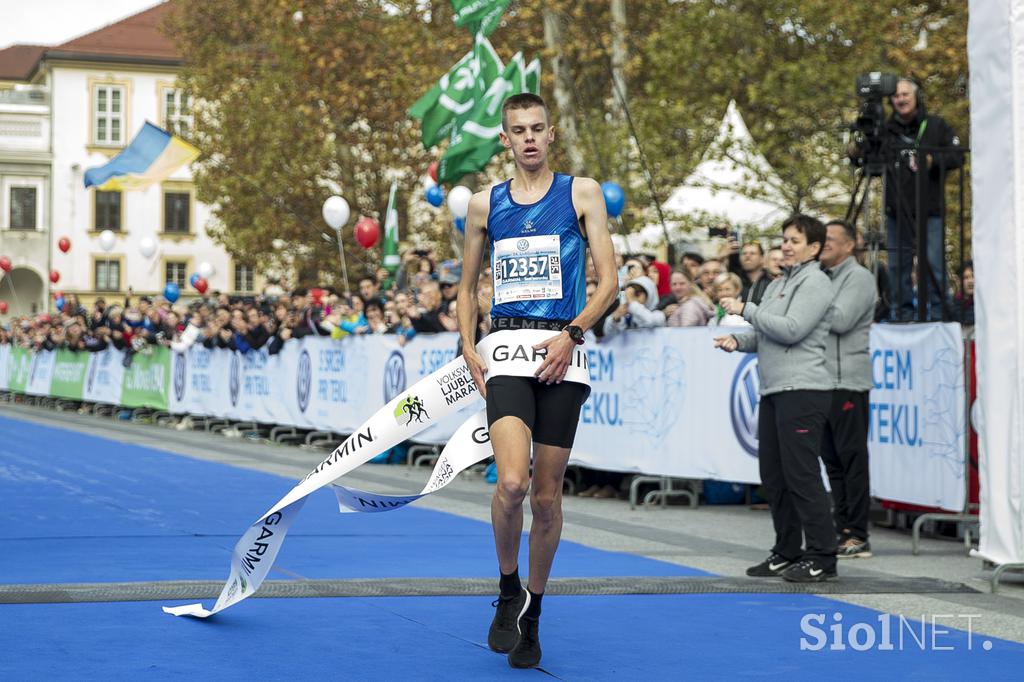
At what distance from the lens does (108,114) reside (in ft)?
244

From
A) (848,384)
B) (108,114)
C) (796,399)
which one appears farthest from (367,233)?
(108,114)

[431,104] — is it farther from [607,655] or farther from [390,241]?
[607,655]

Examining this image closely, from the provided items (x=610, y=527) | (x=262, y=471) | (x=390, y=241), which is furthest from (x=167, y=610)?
(x=390, y=241)

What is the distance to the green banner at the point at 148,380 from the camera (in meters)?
27.2

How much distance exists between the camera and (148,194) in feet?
240

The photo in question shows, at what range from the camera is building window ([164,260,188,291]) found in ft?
240

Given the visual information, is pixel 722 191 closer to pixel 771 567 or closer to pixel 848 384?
pixel 848 384

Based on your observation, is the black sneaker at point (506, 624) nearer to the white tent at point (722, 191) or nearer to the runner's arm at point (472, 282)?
the runner's arm at point (472, 282)

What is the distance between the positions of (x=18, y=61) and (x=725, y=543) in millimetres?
79968

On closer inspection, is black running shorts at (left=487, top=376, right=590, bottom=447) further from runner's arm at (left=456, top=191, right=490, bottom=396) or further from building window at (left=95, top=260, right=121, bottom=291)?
building window at (left=95, top=260, right=121, bottom=291)

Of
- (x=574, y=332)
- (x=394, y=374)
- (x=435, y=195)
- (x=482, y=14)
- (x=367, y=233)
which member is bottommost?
(x=394, y=374)

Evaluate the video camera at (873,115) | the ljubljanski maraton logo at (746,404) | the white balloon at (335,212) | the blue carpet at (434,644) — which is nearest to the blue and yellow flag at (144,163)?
the white balloon at (335,212)

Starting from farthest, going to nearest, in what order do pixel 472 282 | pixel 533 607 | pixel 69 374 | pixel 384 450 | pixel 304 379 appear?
pixel 69 374, pixel 304 379, pixel 384 450, pixel 472 282, pixel 533 607

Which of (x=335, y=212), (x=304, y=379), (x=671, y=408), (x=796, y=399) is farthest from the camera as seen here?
(x=335, y=212)
